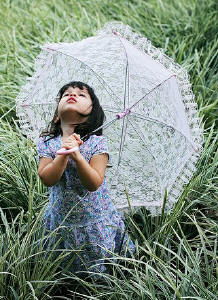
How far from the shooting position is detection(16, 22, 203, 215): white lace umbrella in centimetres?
263

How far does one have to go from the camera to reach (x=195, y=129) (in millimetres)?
2760

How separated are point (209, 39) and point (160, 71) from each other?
7.63 ft

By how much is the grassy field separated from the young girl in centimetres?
12

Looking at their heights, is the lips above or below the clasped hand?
above

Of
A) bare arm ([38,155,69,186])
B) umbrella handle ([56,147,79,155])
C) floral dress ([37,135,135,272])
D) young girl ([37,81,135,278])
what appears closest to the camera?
umbrella handle ([56,147,79,155])

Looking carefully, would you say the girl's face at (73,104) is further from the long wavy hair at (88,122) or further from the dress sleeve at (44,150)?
the dress sleeve at (44,150)

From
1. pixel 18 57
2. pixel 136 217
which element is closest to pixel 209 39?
pixel 18 57

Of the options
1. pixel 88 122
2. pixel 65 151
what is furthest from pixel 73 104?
pixel 65 151

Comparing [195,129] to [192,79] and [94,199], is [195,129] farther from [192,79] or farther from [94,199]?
[192,79]

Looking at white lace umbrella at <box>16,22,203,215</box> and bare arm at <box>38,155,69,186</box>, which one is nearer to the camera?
bare arm at <box>38,155,69,186</box>

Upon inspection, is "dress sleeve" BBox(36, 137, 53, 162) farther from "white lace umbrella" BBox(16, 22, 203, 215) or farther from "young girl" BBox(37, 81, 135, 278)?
"white lace umbrella" BBox(16, 22, 203, 215)

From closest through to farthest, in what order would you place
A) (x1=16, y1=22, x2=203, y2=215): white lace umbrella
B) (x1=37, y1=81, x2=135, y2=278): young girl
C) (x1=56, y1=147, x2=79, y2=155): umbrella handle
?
(x1=56, y1=147, x2=79, y2=155): umbrella handle < (x1=37, y1=81, x2=135, y2=278): young girl < (x1=16, y1=22, x2=203, y2=215): white lace umbrella

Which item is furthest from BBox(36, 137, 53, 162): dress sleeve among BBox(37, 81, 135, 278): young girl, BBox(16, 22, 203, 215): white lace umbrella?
BBox(16, 22, 203, 215): white lace umbrella

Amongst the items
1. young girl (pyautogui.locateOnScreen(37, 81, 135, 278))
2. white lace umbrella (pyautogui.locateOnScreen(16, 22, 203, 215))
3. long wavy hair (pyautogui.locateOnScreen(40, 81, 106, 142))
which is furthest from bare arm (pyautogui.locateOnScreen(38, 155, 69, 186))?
white lace umbrella (pyautogui.locateOnScreen(16, 22, 203, 215))
